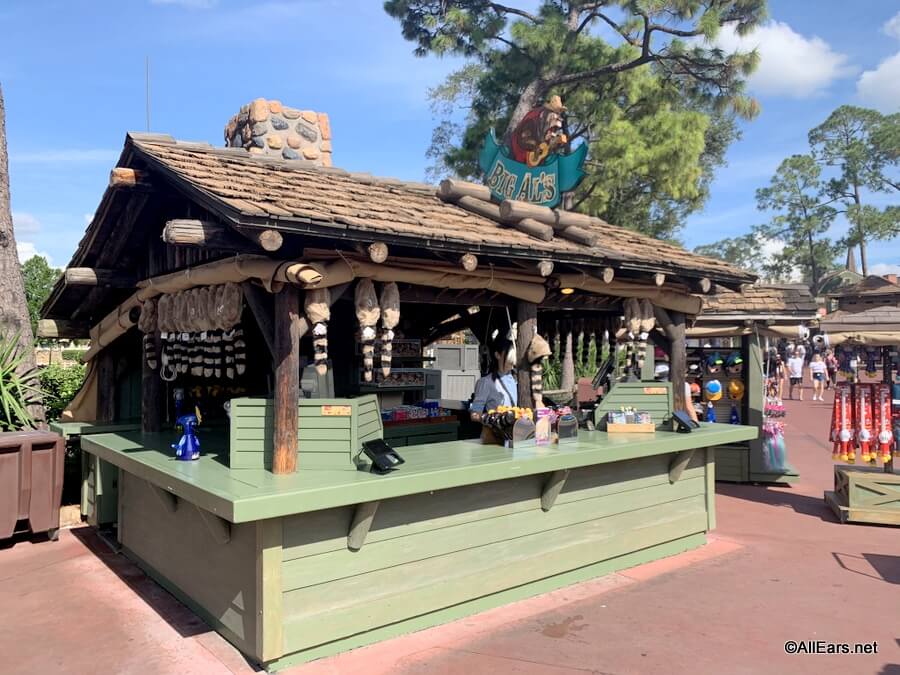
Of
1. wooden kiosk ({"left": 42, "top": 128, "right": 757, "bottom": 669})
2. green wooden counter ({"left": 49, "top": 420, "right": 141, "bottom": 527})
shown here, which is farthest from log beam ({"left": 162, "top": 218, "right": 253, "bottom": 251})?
green wooden counter ({"left": 49, "top": 420, "right": 141, "bottom": 527})

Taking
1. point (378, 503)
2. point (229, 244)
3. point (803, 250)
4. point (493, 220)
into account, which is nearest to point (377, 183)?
point (493, 220)

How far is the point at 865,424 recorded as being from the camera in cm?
773

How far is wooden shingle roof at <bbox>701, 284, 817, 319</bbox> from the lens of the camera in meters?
9.91

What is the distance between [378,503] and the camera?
456cm

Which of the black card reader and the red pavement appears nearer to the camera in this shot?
the red pavement

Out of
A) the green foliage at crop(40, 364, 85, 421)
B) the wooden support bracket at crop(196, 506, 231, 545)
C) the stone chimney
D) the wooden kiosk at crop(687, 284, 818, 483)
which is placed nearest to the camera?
the wooden support bracket at crop(196, 506, 231, 545)

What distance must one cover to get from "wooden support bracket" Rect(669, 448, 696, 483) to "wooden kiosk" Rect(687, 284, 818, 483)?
3443mm

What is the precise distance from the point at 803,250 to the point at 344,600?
50.8 metres

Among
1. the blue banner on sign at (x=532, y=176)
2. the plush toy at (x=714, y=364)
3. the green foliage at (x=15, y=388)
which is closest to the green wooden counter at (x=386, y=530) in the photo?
the green foliage at (x=15, y=388)

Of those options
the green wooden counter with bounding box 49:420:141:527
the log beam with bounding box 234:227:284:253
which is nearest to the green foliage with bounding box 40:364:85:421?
the green wooden counter with bounding box 49:420:141:527

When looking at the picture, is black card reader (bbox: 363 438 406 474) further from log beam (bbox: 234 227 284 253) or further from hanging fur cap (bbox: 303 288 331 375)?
log beam (bbox: 234 227 284 253)

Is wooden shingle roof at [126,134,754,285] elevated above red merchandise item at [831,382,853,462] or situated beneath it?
elevated above

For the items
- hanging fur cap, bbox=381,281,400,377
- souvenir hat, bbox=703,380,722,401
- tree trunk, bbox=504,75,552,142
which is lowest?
souvenir hat, bbox=703,380,722,401

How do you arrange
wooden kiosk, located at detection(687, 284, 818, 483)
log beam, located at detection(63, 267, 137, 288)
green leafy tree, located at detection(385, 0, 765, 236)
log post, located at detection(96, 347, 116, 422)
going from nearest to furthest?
log beam, located at detection(63, 267, 137, 288) → log post, located at detection(96, 347, 116, 422) → wooden kiosk, located at detection(687, 284, 818, 483) → green leafy tree, located at detection(385, 0, 765, 236)
